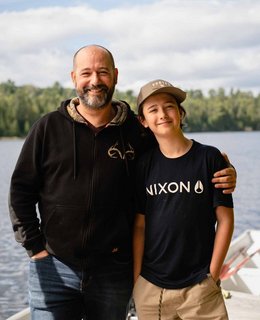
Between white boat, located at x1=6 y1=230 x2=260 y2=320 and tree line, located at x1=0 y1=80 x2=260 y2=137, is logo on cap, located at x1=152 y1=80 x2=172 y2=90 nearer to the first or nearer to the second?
white boat, located at x1=6 y1=230 x2=260 y2=320

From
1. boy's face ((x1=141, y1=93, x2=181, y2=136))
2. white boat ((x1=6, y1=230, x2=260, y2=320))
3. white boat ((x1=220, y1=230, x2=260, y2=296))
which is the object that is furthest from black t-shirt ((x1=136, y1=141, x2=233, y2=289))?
white boat ((x1=220, y1=230, x2=260, y2=296))

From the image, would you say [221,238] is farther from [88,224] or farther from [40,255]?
[40,255]

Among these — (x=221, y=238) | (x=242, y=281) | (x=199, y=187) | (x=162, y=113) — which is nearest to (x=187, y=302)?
(x=221, y=238)

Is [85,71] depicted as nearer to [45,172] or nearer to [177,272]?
[45,172]

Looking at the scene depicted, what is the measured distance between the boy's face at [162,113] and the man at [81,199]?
0.12 m

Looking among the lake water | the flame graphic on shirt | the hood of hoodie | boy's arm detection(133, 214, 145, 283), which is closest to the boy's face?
the hood of hoodie

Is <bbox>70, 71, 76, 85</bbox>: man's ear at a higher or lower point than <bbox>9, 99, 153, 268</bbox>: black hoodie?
higher

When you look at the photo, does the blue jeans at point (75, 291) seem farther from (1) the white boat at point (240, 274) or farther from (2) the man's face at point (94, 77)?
(1) the white boat at point (240, 274)

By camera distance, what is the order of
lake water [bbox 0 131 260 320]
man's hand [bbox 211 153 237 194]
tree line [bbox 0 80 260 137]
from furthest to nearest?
tree line [bbox 0 80 260 137] < lake water [bbox 0 131 260 320] < man's hand [bbox 211 153 237 194]

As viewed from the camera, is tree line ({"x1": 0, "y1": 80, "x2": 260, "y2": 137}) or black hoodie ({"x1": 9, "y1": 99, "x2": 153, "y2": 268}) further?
tree line ({"x1": 0, "y1": 80, "x2": 260, "y2": 137})

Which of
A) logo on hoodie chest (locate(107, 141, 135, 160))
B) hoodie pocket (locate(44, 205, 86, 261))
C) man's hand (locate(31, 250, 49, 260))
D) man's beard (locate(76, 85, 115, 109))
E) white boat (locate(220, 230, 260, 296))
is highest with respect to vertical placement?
man's beard (locate(76, 85, 115, 109))

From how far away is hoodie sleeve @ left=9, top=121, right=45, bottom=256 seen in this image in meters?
2.06

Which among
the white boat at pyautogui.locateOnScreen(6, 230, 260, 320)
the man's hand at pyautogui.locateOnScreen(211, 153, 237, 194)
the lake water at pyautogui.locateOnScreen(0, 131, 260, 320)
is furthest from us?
the lake water at pyautogui.locateOnScreen(0, 131, 260, 320)

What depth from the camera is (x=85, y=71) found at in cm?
206
